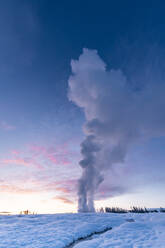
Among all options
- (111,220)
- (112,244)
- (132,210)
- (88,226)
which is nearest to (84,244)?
(112,244)

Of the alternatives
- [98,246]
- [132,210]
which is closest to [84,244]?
[98,246]

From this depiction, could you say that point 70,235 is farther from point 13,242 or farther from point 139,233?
point 139,233

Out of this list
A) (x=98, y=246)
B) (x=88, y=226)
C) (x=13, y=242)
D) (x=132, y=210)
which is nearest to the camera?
(x=98, y=246)

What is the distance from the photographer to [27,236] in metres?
17.1

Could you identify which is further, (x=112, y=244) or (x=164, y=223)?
(x=164, y=223)

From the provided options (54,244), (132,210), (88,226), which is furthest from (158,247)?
(132,210)

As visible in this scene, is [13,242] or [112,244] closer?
[112,244]

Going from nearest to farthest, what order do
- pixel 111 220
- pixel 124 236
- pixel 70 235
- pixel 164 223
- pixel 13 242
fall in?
pixel 13 242
pixel 124 236
pixel 70 235
pixel 164 223
pixel 111 220

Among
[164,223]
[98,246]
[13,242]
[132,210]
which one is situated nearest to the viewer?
[98,246]

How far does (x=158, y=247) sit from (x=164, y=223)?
11.5 metres

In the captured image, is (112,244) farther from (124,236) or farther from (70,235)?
(70,235)

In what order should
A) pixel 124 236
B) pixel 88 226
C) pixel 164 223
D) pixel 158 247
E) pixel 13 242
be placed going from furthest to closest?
pixel 164 223
pixel 88 226
pixel 124 236
pixel 13 242
pixel 158 247

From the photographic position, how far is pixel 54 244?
1463cm

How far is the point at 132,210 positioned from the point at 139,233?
41669 millimetres
